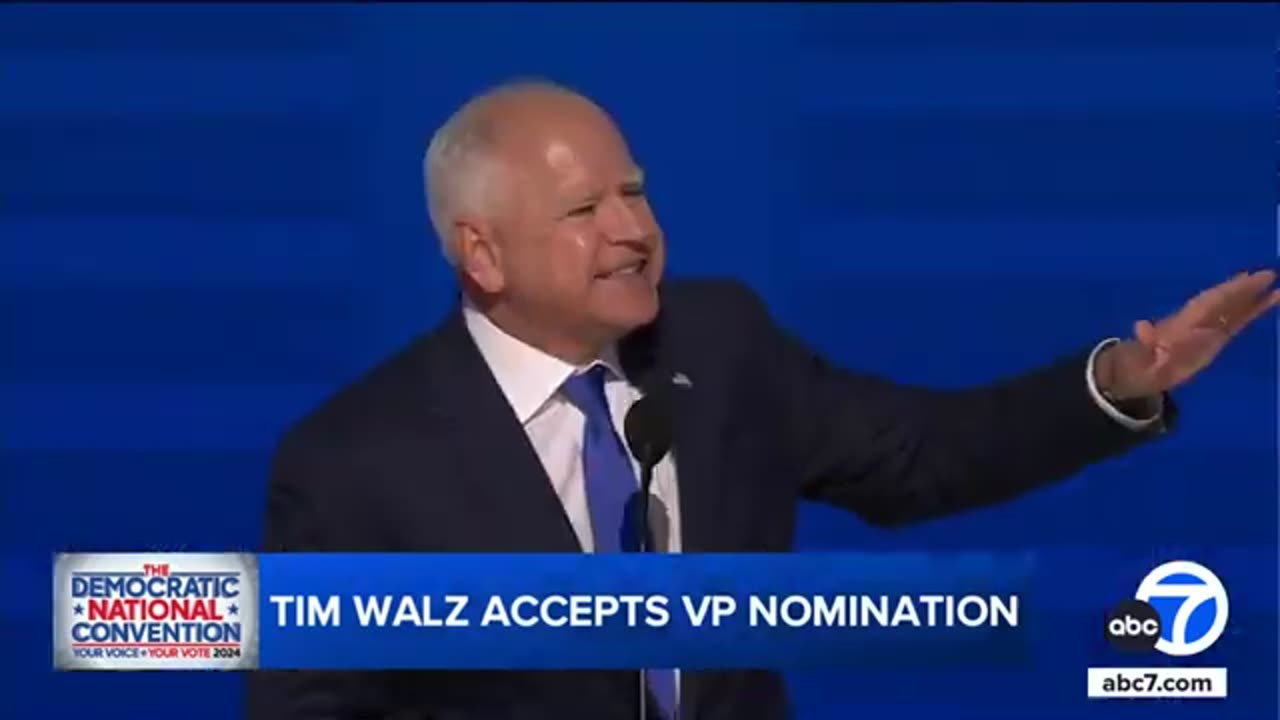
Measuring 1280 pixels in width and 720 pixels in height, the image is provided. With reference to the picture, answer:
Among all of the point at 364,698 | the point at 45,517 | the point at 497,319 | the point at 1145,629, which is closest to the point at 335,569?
the point at 364,698

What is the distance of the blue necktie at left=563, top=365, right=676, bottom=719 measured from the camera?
1927mm

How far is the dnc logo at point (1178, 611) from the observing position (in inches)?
83.6

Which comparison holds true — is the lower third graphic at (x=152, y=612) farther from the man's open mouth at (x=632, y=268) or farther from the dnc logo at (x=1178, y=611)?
the dnc logo at (x=1178, y=611)

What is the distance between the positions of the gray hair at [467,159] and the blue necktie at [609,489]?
208mm

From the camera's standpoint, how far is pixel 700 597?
1.96m

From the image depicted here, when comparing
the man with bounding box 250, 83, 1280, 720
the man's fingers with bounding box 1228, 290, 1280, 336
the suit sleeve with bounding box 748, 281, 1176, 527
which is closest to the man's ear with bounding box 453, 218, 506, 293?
the man with bounding box 250, 83, 1280, 720

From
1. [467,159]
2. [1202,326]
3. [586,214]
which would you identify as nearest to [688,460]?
[586,214]

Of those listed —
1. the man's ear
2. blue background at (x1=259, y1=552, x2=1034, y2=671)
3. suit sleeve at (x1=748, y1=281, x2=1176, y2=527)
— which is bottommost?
blue background at (x1=259, y1=552, x2=1034, y2=671)

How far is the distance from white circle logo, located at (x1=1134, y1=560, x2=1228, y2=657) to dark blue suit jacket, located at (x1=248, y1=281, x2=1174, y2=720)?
17 cm

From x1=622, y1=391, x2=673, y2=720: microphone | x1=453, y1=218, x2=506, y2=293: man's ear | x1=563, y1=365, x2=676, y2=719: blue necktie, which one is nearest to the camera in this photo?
x1=622, y1=391, x2=673, y2=720: microphone

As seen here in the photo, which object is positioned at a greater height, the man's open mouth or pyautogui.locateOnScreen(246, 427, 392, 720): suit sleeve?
the man's open mouth

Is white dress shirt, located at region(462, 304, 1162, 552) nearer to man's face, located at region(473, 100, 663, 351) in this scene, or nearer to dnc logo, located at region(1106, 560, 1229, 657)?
man's face, located at region(473, 100, 663, 351)

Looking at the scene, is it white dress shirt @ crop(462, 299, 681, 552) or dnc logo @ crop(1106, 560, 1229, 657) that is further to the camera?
dnc logo @ crop(1106, 560, 1229, 657)

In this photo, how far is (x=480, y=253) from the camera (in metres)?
2.04
